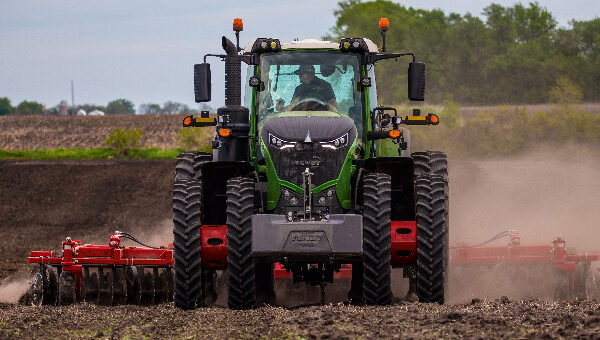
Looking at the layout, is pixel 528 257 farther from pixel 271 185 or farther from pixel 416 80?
pixel 271 185

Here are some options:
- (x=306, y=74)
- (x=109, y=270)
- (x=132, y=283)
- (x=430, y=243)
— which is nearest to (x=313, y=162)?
(x=306, y=74)

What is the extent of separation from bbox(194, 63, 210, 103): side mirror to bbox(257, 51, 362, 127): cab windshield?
30.7 inches

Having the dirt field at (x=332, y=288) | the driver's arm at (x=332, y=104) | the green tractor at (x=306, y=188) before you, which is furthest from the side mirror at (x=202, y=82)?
the dirt field at (x=332, y=288)

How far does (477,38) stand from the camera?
80.8m

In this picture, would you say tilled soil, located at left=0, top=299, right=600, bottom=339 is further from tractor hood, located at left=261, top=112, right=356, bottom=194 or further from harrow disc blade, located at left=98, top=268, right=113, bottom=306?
harrow disc blade, located at left=98, top=268, right=113, bottom=306

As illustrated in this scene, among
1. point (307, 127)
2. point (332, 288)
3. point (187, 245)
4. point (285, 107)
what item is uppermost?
point (285, 107)


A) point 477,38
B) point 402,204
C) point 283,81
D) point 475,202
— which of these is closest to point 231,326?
point 402,204

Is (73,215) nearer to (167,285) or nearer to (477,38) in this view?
(167,285)

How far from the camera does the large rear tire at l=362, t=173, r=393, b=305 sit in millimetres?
10602

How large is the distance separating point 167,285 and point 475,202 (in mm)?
18172

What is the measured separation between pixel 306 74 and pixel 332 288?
3.08 m

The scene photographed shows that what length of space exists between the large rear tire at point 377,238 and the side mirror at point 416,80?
134 cm

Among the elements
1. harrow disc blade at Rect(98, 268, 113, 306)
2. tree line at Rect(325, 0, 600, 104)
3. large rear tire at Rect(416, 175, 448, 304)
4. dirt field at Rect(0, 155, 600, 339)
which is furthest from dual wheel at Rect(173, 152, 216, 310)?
tree line at Rect(325, 0, 600, 104)

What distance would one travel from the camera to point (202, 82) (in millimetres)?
11539
